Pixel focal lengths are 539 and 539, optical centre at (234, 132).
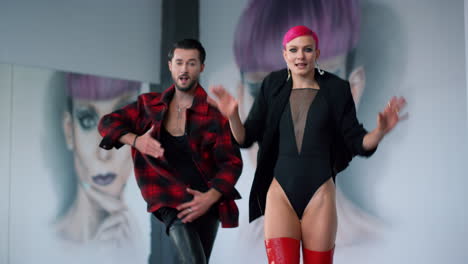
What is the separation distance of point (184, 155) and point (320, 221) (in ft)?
3.04

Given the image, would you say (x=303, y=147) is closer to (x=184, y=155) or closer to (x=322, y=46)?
(x=184, y=155)

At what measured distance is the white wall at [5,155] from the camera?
4.70 m

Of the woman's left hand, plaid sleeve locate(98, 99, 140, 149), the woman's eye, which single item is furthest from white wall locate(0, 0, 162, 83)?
the woman's left hand

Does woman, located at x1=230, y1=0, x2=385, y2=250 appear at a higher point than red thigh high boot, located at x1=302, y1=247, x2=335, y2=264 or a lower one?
higher

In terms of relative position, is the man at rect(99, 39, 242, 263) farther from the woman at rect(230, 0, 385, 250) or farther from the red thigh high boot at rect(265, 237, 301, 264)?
the woman at rect(230, 0, 385, 250)

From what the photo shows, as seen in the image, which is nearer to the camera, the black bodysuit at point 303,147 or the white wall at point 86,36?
the black bodysuit at point 303,147

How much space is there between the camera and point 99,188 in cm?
556

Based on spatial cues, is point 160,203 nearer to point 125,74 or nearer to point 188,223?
point 188,223

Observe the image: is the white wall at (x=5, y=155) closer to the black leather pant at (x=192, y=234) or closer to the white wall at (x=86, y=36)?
the white wall at (x=86, y=36)

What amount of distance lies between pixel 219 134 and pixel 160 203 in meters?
0.51

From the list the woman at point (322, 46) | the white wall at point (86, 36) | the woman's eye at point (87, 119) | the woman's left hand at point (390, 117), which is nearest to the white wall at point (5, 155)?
the white wall at point (86, 36)

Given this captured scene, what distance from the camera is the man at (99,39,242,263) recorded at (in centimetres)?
298

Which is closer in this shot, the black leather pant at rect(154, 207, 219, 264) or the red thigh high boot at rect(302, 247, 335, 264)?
the red thigh high boot at rect(302, 247, 335, 264)

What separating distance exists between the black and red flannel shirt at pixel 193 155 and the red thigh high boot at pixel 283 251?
58 cm
